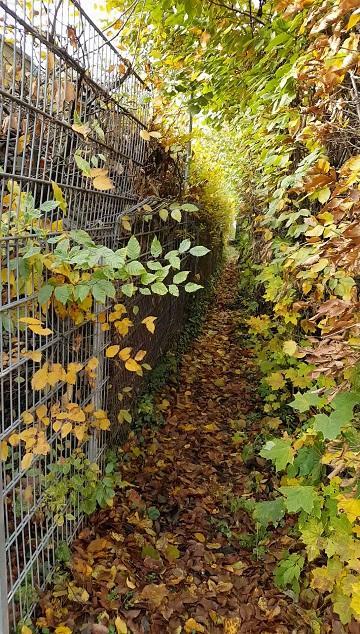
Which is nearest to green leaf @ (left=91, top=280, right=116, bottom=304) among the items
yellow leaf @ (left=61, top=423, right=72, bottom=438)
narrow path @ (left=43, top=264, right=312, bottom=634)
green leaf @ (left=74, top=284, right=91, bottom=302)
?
green leaf @ (left=74, top=284, right=91, bottom=302)

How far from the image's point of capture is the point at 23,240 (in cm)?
168

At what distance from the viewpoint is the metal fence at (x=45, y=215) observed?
5.39 ft

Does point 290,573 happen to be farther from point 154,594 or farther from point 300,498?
point 154,594

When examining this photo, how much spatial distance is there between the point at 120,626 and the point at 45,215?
201cm

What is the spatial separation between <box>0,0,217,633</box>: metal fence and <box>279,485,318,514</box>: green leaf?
1.14 m

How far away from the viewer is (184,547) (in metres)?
2.73

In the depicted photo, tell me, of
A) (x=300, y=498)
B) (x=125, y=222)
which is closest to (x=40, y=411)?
(x=300, y=498)

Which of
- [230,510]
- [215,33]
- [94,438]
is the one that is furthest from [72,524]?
[215,33]

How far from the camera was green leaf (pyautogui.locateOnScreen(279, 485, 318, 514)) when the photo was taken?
6.61 ft

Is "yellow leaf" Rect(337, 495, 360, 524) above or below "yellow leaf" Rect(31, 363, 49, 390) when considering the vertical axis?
below

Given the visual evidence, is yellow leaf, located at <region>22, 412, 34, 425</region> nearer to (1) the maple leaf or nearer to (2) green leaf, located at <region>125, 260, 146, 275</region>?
(2) green leaf, located at <region>125, 260, 146, 275</region>

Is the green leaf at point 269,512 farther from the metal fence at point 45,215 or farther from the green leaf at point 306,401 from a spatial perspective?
the metal fence at point 45,215

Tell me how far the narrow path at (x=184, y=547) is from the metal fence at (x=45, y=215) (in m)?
0.31

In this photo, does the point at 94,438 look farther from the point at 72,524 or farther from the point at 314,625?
the point at 314,625
